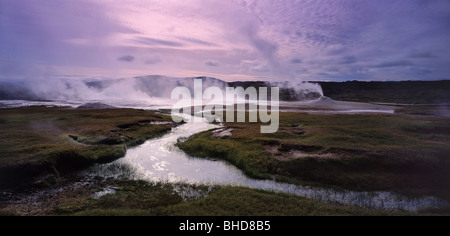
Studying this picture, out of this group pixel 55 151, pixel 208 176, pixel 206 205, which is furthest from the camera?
pixel 55 151

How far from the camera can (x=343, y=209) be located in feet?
45.1

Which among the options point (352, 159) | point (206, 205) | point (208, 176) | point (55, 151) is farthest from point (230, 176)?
point (55, 151)

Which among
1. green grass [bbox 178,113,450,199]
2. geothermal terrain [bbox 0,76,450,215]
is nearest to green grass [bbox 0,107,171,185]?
geothermal terrain [bbox 0,76,450,215]

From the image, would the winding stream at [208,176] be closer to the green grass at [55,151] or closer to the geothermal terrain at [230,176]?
the geothermal terrain at [230,176]

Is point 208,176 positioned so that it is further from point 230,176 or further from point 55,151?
point 55,151

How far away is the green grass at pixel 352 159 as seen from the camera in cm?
1853

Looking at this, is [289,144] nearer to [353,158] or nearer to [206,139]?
[353,158]

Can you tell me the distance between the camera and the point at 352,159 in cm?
2191

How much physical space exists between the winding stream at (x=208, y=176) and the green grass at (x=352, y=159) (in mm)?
1194

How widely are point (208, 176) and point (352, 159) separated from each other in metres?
14.7

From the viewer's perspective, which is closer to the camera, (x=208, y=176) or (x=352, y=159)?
(x=208, y=176)

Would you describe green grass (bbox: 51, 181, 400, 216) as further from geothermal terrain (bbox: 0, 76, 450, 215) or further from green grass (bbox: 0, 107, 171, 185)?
green grass (bbox: 0, 107, 171, 185)

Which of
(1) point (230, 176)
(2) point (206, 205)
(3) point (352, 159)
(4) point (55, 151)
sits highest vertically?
(4) point (55, 151)
